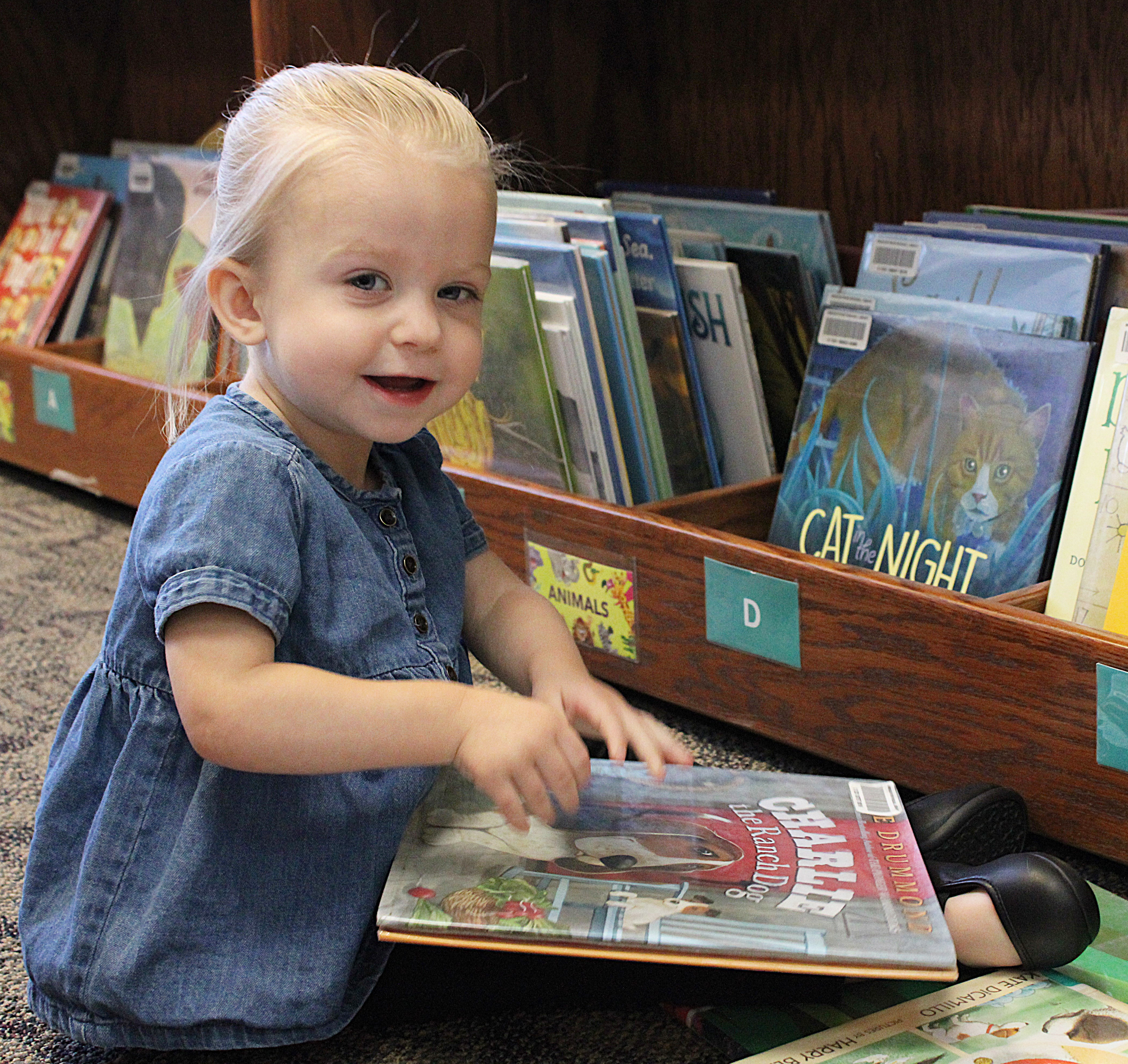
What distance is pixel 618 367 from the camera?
131 centimetres

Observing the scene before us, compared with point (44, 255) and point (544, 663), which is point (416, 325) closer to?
point (544, 663)

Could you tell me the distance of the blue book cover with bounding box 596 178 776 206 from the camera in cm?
151

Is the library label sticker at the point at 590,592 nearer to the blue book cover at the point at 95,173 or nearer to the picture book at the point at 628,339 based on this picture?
the picture book at the point at 628,339

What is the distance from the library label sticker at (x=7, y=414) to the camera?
6.38 ft

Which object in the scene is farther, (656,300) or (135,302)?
(135,302)

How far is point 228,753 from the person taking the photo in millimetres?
697

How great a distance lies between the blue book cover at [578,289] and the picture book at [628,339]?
0.03 metres

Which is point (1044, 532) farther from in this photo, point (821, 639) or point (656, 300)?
point (656, 300)

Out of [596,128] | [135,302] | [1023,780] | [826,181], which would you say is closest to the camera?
[1023,780]

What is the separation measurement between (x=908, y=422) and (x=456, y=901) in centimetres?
67

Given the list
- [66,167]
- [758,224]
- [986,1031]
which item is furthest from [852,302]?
[66,167]

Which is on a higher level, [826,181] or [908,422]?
[826,181]

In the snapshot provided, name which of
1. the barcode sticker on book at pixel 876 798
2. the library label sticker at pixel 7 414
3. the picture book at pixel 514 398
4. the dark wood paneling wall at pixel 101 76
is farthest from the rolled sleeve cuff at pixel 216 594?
the dark wood paneling wall at pixel 101 76

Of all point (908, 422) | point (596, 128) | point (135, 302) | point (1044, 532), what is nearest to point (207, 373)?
point (135, 302)
